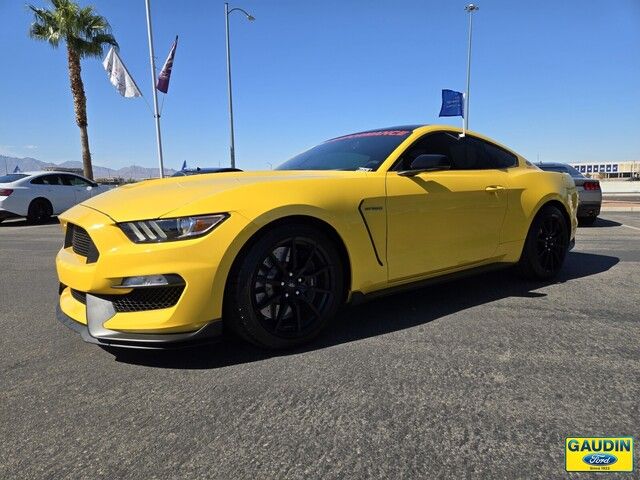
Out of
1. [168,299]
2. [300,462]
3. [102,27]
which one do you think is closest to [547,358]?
[300,462]

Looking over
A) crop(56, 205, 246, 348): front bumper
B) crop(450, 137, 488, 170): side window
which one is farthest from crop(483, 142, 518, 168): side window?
crop(56, 205, 246, 348): front bumper

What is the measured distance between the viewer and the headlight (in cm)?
231

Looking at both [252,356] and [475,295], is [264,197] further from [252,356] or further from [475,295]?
[475,295]

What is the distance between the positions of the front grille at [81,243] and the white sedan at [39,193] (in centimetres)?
972

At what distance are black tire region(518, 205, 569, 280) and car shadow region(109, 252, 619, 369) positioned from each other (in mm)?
140

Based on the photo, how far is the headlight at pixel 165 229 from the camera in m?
2.31

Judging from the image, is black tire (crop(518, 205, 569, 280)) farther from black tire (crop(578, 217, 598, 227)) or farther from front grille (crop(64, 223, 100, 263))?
black tire (crop(578, 217, 598, 227))

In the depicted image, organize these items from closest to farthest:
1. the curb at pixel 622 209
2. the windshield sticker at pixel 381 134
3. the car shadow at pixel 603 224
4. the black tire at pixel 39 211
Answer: the windshield sticker at pixel 381 134 → the car shadow at pixel 603 224 → the black tire at pixel 39 211 → the curb at pixel 622 209

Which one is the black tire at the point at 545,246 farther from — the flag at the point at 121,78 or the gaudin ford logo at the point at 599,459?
the flag at the point at 121,78

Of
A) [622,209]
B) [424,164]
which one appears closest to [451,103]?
[622,209]

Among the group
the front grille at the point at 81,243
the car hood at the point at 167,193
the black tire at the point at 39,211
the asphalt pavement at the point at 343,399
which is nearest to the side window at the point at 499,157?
the asphalt pavement at the point at 343,399

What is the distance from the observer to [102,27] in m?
21.2

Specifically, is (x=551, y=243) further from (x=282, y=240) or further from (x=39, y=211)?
(x=39, y=211)

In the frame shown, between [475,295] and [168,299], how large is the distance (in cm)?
269
